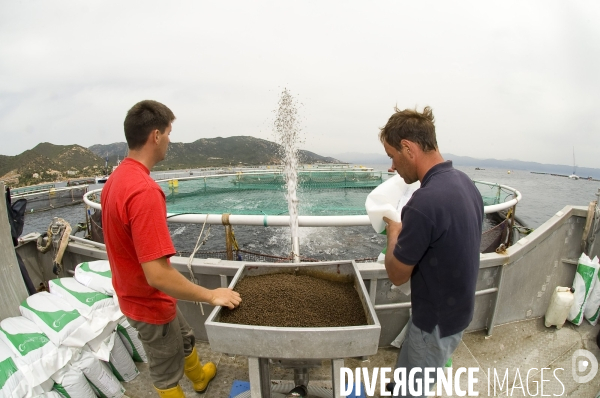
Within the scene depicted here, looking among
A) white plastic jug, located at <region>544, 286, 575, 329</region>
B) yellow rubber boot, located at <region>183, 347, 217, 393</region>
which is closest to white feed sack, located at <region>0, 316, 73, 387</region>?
yellow rubber boot, located at <region>183, 347, 217, 393</region>

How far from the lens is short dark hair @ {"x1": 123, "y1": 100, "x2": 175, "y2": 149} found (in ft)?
4.79

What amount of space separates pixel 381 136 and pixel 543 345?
2628mm

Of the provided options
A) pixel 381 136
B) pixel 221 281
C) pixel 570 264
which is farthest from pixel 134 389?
pixel 570 264

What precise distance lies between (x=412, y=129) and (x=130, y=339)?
2.63 meters

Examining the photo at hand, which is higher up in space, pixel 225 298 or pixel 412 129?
pixel 412 129

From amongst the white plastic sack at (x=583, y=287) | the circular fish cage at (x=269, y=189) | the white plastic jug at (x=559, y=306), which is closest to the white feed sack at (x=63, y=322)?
the white plastic jug at (x=559, y=306)

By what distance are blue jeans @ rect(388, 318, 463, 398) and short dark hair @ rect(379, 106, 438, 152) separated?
0.96m

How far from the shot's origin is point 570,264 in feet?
9.45

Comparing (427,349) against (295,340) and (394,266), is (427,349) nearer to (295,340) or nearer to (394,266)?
(394,266)

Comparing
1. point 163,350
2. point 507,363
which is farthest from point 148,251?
point 507,363

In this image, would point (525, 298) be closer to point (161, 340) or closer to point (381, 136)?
point (381, 136)

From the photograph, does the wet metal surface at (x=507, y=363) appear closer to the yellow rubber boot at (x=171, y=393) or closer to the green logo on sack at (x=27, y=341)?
the yellow rubber boot at (x=171, y=393)

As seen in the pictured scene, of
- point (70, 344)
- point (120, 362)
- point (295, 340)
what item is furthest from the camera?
point (120, 362)

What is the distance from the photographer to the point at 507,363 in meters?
2.28
